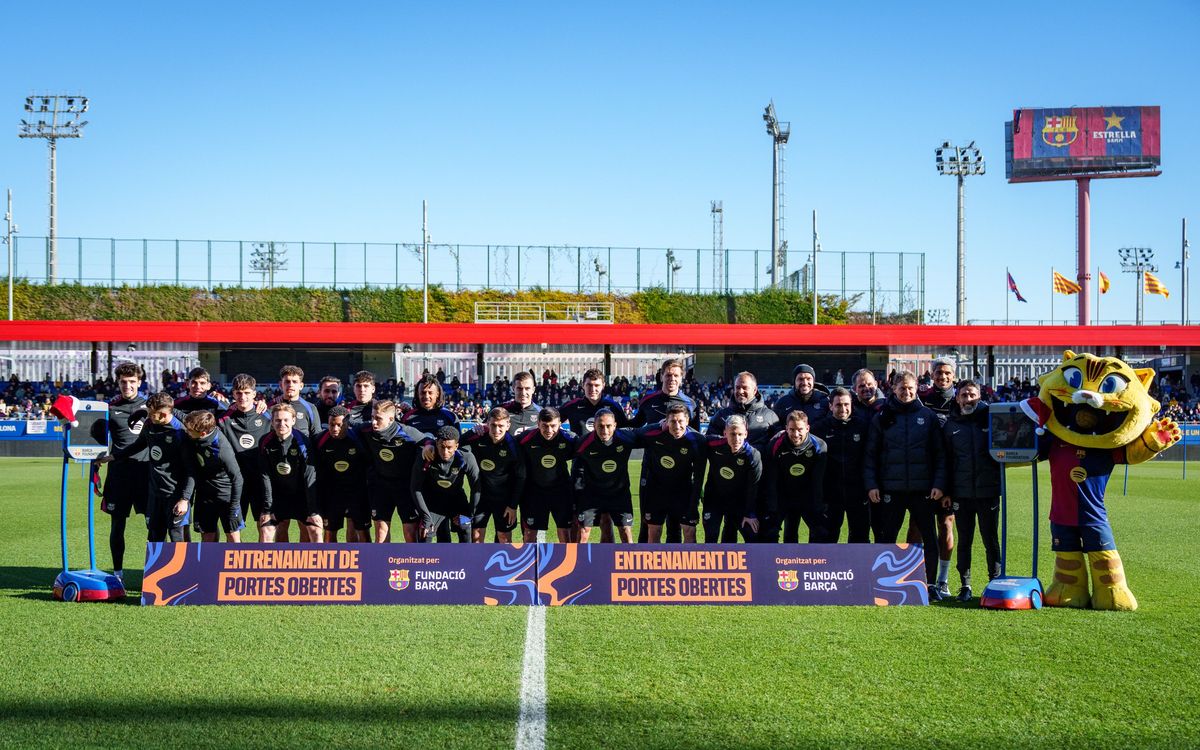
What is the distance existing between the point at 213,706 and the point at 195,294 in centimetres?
5035

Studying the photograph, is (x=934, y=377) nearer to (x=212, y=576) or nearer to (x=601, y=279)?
(x=212, y=576)

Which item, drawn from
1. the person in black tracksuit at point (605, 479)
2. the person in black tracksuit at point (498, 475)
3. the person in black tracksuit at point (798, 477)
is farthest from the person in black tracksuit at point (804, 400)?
the person in black tracksuit at point (498, 475)

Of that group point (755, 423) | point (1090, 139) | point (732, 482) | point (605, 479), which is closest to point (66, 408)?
point (605, 479)

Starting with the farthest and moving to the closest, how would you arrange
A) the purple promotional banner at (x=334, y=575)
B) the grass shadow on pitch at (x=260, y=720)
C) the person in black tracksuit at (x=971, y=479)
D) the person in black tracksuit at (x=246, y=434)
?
the person in black tracksuit at (x=246, y=434), the person in black tracksuit at (x=971, y=479), the purple promotional banner at (x=334, y=575), the grass shadow on pitch at (x=260, y=720)

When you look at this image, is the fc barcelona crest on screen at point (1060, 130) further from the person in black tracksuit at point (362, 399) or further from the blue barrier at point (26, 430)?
the person in black tracksuit at point (362, 399)

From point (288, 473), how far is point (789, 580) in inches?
164

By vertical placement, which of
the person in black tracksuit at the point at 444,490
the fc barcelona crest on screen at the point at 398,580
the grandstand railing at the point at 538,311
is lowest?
the fc barcelona crest on screen at the point at 398,580

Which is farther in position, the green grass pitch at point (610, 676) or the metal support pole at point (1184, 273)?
the metal support pole at point (1184, 273)

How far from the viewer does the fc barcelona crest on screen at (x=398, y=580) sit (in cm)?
752

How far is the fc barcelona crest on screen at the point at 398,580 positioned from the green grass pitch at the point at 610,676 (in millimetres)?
157

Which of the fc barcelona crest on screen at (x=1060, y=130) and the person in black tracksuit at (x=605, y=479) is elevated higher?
the fc barcelona crest on screen at (x=1060, y=130)

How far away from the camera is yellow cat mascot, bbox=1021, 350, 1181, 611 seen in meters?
7.50

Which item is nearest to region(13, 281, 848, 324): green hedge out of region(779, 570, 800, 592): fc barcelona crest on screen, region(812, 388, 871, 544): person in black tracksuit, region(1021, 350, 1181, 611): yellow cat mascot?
region(812, 388, 871, 544): person in black tracksuit

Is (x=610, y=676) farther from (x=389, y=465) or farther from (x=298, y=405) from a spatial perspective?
(x=298, y=405)
